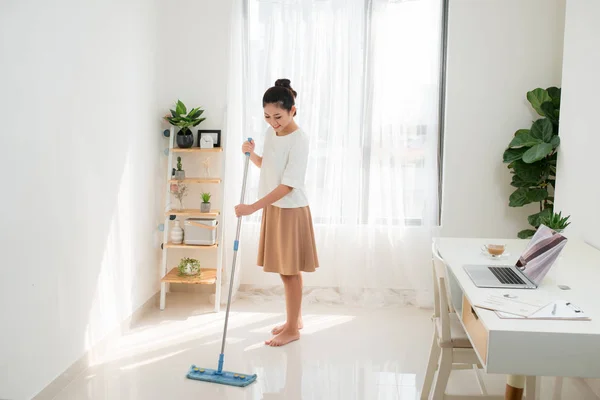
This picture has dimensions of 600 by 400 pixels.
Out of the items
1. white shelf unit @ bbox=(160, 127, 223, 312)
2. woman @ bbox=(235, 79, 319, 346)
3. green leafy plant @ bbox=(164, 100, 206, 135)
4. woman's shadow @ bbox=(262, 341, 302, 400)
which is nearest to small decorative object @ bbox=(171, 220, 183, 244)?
white shelf unit @ bbox=(160, 127, 223, 312)

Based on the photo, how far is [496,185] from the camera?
400cm

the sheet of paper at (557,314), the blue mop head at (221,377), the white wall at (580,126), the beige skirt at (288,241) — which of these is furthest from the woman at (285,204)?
the sheet of paper at (557,314)

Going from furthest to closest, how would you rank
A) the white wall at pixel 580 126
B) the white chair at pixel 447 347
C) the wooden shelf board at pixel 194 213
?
the wooden shelf board at pixel 194 213, the white wall at pixel 580 126, the white chair at pixel 447 347

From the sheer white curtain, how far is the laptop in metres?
1.82

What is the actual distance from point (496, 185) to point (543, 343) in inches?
98.8

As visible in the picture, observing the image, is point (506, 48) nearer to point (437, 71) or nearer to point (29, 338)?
point (437, 71)

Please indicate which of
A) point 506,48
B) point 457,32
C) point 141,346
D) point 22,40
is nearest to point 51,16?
point 22,40

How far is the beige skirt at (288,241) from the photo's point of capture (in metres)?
3.34

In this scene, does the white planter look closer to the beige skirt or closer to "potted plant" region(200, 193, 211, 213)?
"potted plant" region(200, 193, 211, 213)

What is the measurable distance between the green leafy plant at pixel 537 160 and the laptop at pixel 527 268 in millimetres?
1397

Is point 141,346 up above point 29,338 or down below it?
below

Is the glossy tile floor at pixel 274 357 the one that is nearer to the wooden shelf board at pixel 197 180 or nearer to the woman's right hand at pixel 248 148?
the wooden shelf board at pixel 197 180

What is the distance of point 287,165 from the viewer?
3271 millimetres

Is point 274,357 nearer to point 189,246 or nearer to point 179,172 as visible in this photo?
point 189,246
